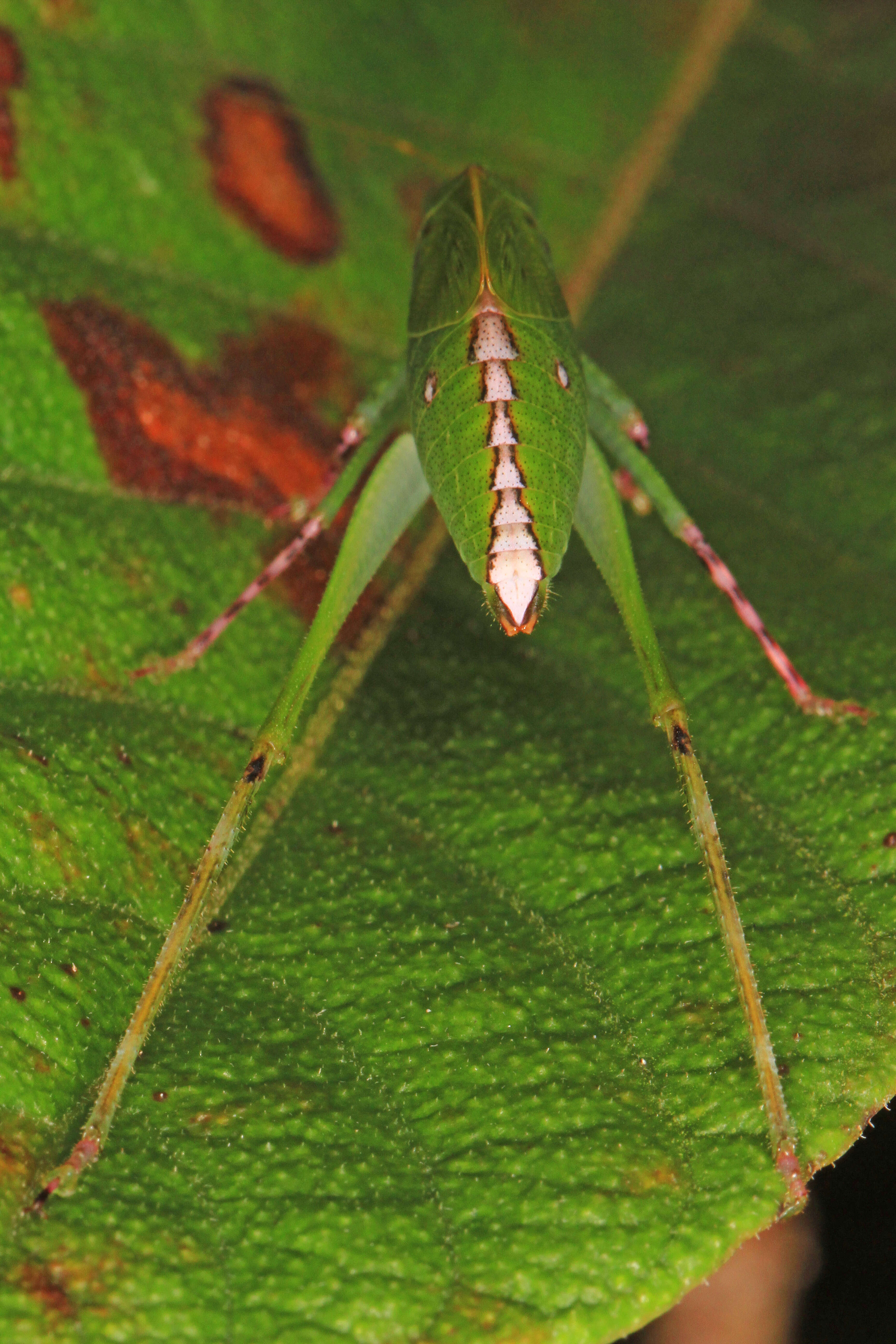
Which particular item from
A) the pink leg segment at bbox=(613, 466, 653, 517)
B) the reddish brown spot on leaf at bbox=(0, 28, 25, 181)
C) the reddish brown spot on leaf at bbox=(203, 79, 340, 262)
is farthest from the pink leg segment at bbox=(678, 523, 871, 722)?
the reddish brown spot on leaf at bbox=(0, 28, 25, 181)

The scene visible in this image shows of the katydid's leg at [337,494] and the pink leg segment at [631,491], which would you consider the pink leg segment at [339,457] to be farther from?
the pink leg segment at [631,491]

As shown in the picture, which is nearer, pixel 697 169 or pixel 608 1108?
pixel 608 1108

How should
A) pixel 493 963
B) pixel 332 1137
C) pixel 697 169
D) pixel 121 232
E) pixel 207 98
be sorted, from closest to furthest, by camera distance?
pixel 332 1137
pixel 493 963
pixel 121 232
pixel 207 98
pixel 697 169

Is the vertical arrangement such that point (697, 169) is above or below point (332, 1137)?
above

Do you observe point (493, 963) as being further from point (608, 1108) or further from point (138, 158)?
point (138, 158)

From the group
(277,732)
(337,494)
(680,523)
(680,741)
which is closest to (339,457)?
(337,494)

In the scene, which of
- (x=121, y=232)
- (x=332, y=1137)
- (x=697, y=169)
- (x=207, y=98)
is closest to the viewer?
(x=332, y=1137)

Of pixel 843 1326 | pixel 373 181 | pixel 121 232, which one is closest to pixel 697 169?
pixel 373 181
